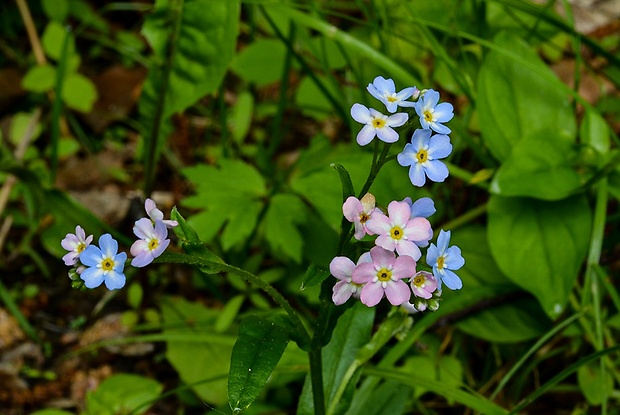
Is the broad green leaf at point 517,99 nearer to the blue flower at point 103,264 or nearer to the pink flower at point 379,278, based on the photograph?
the pink flower at point 379,278

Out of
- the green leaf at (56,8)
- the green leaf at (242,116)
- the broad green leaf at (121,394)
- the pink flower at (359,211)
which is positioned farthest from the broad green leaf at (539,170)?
the green leaf at (56,8)

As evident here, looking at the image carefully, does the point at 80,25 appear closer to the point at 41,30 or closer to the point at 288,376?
the point at 41,30

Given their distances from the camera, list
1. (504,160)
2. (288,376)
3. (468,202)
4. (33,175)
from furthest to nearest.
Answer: (468,202)
(33,175)
(504,160)
(288,376)

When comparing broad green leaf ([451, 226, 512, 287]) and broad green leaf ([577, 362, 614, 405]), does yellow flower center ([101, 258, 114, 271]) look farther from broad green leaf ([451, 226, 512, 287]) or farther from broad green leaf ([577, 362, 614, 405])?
broad green leaf ([577, 362, 614, 405])

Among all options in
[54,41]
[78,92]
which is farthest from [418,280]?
[54,41]

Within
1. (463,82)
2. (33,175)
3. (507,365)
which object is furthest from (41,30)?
(507,365)

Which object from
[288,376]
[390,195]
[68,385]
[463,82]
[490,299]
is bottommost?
[68,385]
